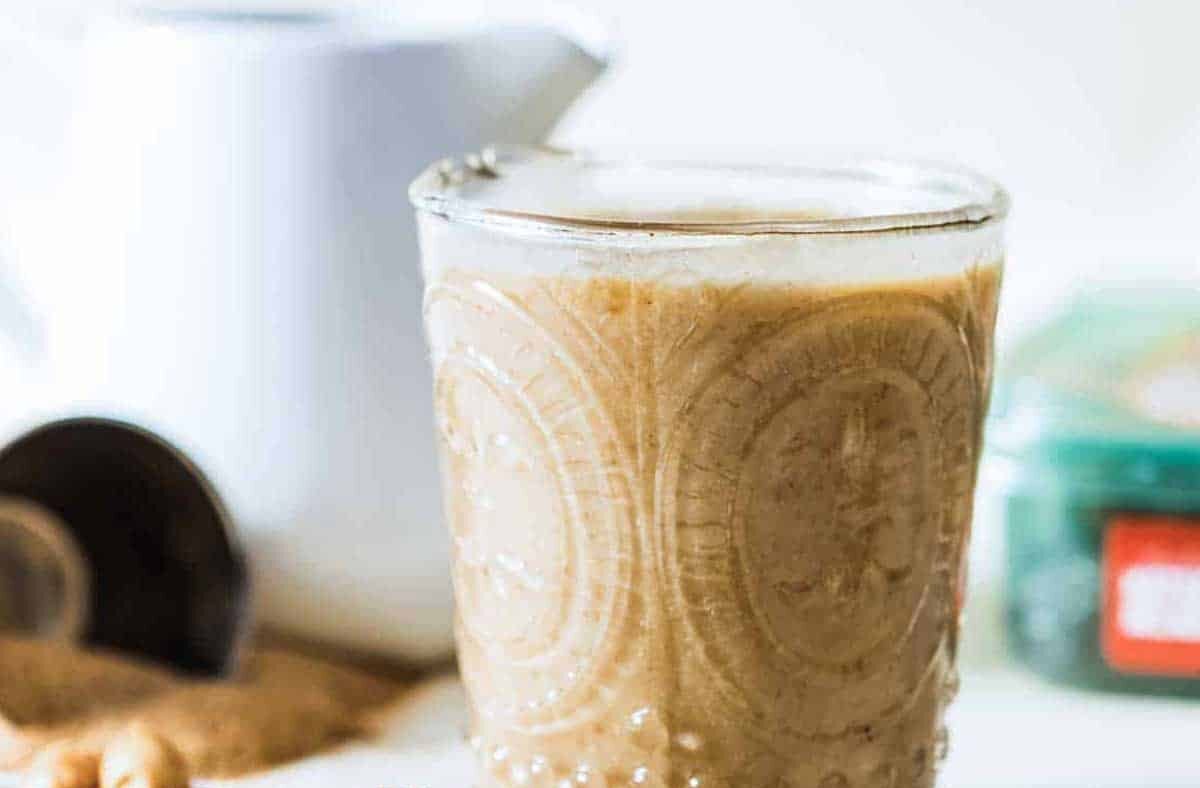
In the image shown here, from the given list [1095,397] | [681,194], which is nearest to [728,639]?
[681,194]

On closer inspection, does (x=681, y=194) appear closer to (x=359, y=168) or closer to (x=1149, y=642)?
(x=359, y=168)

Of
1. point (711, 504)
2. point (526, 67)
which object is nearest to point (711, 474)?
point (711, 504)

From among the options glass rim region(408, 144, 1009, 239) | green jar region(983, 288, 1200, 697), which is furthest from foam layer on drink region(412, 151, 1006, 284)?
green jar region(983, 288, 1200, 697)

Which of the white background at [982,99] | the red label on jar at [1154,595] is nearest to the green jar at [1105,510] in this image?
the red label on jar at [1154,595]

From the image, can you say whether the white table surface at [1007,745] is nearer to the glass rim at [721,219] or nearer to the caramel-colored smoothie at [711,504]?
the caramel-colored smoothie at [711,504]

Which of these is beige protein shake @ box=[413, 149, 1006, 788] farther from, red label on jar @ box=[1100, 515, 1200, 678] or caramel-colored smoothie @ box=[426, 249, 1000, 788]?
red label on jar @ box=[1100, 515, 1200, 678]
